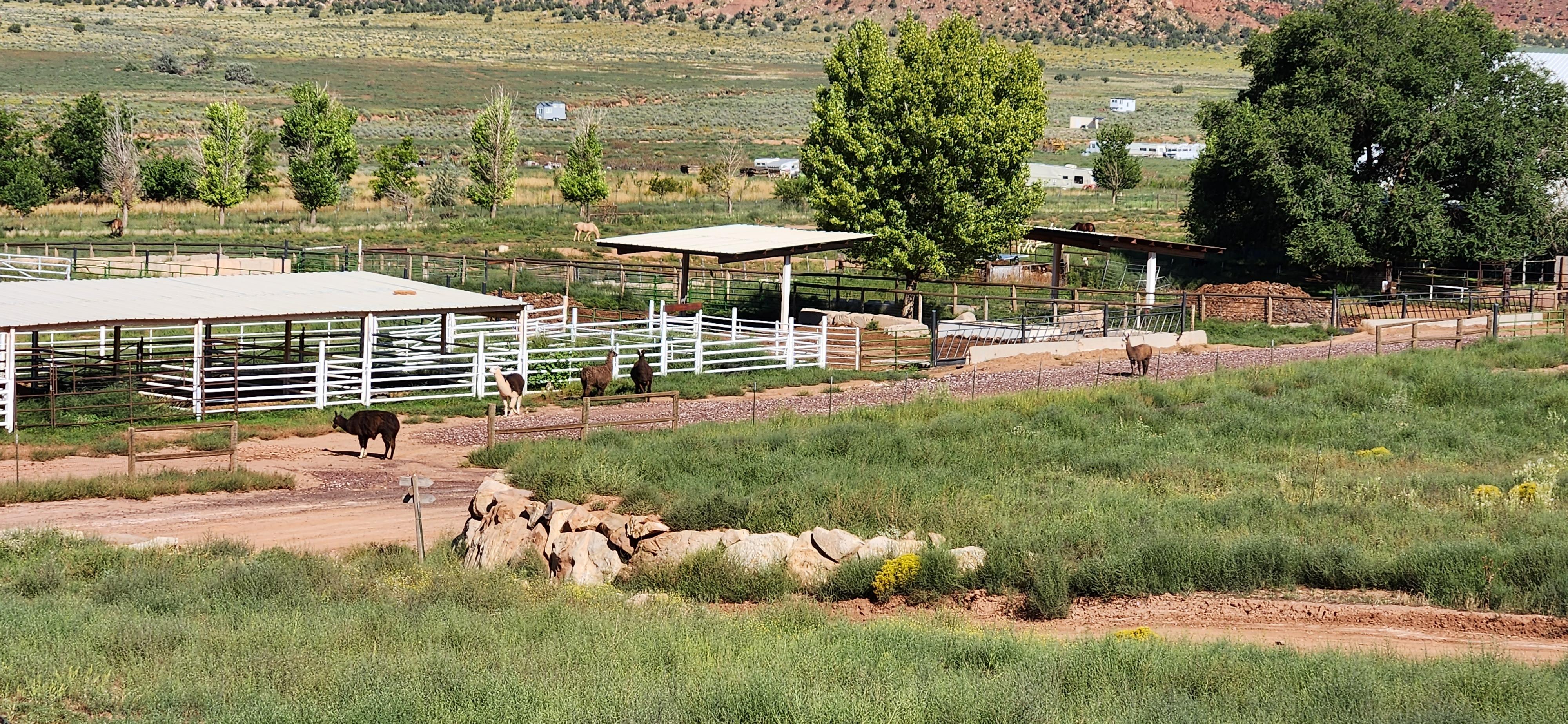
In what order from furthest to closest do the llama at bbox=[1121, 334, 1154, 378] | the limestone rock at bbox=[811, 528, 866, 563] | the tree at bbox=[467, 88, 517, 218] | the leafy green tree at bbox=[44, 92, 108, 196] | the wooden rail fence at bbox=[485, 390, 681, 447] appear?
the leafy green tree at bbox=[44, 92, 108, 196] → the tree at bbox=[467, 88, 517, 218] → the llama at bbox=[1121, 334, 1154, 378] → the wooden rail fence at bbox=[485, 390, 681, 447] → the limestone rock at bbox=[811, 528, 866, 563]

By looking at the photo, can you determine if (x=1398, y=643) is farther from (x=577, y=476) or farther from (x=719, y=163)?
(x=719, y=163)

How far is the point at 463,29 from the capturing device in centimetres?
18788

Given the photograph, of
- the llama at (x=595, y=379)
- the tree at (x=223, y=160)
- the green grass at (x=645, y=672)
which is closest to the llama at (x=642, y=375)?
the llama at (x=595, y=379)

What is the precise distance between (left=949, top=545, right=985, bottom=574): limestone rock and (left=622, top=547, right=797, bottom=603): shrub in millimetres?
1670

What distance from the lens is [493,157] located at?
72.9 m

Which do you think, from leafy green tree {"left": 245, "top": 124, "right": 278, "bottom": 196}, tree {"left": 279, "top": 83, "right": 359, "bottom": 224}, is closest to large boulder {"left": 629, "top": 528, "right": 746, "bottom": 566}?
tree {"left": 279, "top": 83, "right": 359, "bottom": 224}

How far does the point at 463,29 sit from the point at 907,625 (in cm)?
18430

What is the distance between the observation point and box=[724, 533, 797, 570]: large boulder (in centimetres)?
1574

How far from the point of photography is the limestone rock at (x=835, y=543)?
1587cm

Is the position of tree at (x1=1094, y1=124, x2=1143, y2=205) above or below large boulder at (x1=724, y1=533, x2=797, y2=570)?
above

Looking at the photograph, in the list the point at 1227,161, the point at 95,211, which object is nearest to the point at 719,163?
the point at 95,211

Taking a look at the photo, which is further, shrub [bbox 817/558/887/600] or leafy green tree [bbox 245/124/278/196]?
leafy green tree [bbox 245/124/278/196]

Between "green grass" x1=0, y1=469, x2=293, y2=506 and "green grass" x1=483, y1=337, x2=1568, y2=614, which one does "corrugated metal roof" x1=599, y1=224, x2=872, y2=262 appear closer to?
"green grass" x1=483, y1=337, x2=1568, y2=614

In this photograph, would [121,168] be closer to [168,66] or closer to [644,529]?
[644,529]
